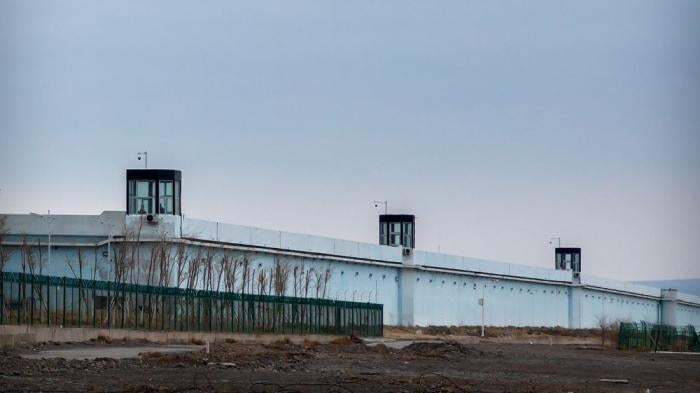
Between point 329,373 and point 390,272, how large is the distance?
5793cm

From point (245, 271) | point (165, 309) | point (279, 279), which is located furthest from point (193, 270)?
point (165, 309)

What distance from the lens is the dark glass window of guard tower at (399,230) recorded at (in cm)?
9938

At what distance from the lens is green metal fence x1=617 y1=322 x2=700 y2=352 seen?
68500 millimetres

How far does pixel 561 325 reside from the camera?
11912cm

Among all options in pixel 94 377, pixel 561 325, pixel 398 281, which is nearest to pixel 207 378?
pixel 94 377

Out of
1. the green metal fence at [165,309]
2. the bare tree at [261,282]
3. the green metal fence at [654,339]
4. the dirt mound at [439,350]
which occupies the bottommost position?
the green metal fence at [654,339]

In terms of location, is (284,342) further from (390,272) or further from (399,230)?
(399,230)

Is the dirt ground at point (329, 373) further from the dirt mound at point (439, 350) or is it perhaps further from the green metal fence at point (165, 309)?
the green metal fence at point (165, 309)

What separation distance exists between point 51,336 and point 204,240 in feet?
85.7

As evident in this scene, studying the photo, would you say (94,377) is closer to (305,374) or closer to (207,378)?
(207,378)

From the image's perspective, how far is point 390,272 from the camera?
297ft

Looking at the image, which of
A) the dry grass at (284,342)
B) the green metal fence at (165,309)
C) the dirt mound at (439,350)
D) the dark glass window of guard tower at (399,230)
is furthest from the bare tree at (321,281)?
the dirt mound at (439,350)

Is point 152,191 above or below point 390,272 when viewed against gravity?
above

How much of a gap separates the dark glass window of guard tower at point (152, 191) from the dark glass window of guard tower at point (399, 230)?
3280cm
